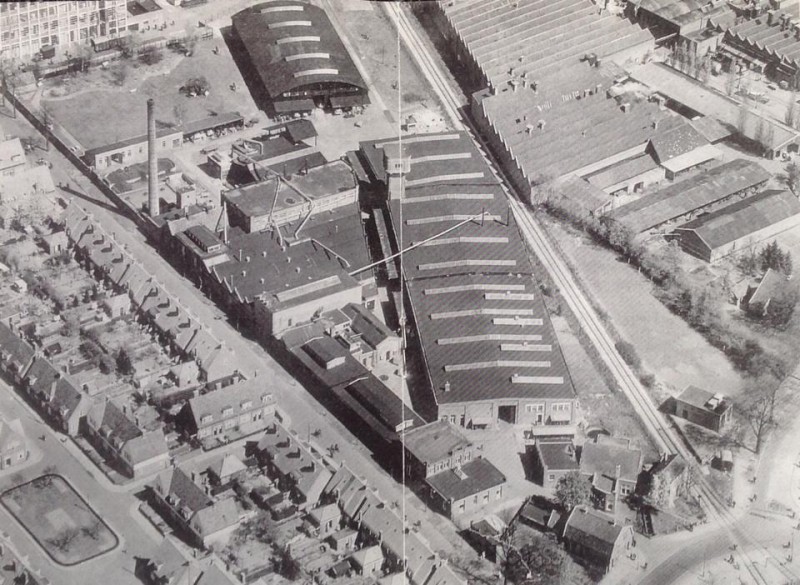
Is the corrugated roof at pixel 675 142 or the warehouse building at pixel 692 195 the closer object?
the warehouse building at pixel 692 195

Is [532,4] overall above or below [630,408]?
above

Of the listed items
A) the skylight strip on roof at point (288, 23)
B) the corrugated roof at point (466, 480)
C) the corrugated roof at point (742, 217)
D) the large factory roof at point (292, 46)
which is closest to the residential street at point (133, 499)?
the corrugated roof at point (466, 480)

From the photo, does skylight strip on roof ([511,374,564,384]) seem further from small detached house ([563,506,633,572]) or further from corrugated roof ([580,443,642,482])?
small detached house ([563,506,633,572])

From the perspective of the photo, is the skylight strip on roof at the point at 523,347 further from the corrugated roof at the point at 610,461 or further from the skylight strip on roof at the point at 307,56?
the skylight strip on roof at the point at 307,56

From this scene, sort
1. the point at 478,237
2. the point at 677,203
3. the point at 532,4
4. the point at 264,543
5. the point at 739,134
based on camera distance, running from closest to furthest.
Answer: the point at 264,543, the point at 478,237, the point at 677,203, the point at 739,134, the point at 532,4

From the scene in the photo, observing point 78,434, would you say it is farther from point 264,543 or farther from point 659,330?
point 659,330

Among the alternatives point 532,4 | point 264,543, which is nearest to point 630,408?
point 264,543

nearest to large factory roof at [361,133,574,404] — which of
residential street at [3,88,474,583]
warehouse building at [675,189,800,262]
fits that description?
residential street at [3,88,474,583]

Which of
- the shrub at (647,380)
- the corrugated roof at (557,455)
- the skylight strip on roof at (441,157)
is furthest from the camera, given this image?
the skylight strip on roof at (441,157)
